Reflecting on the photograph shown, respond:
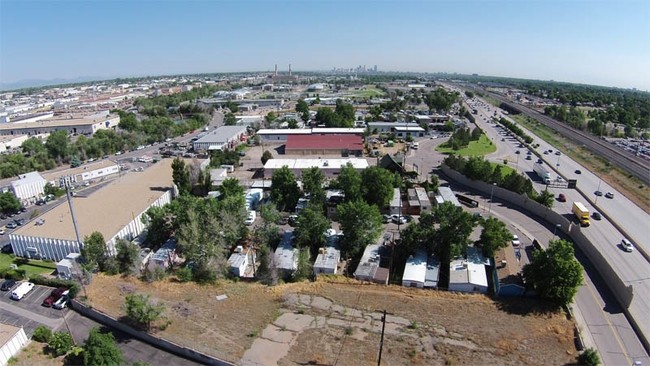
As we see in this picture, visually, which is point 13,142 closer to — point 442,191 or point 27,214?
point 27,214

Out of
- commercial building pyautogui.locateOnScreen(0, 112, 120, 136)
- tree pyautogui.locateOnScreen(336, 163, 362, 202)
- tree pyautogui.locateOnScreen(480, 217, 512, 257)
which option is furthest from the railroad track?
commercial building pyautogui.locateOnScreen(0, 112, 120, 136)

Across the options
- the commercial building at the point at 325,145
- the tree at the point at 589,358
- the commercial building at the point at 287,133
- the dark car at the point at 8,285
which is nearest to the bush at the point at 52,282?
the dark car at the point at 8,285

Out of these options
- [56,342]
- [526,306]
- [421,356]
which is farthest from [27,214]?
[526,306]

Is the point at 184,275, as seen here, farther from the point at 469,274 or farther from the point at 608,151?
the point at 608,151

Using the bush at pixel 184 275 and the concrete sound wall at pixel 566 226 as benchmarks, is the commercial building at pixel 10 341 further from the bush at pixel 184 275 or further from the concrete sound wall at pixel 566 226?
the concrete sound wall at pixel 566 226

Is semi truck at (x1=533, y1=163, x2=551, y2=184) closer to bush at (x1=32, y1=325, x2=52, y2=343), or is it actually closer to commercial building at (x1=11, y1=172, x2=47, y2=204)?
bush at (x1=32, y1=325, x2=52, y2=343)

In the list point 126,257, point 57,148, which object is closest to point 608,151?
point 126,257
